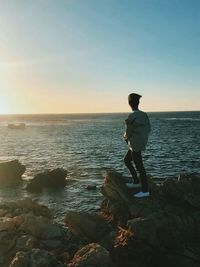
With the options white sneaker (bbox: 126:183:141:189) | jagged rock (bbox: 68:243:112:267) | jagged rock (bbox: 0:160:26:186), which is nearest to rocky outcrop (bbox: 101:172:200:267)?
white sneaker (bbox: 126:183:141:189)

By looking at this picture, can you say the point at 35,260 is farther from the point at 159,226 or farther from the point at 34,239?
the point at 159,226

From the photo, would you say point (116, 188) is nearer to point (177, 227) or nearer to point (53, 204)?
point (177, 227)

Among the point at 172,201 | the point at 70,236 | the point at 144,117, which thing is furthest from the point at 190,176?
the point at 70,236

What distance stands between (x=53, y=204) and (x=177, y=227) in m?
17.6

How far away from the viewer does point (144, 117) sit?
13250 mm

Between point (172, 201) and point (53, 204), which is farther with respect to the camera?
point (53, 204)

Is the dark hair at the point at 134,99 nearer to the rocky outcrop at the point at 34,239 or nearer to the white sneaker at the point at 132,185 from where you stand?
the white sneaker at the point at 132,185

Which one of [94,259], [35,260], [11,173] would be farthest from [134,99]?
[11,173]

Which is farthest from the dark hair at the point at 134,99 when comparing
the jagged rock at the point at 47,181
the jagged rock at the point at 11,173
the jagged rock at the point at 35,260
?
the jagged rock at the point at 11,173

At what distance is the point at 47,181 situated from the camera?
36.4m

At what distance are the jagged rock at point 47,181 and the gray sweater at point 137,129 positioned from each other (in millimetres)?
22715

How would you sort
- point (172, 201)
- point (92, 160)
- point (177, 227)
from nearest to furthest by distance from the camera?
point (177, 227) → point (172, 201) → point (92, 160)

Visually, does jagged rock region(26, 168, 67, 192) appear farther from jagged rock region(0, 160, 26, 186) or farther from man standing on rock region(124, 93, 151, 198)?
man standing on rock region(124, 93, 151, 198)

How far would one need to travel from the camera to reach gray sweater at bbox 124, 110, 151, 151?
13.2 metres
